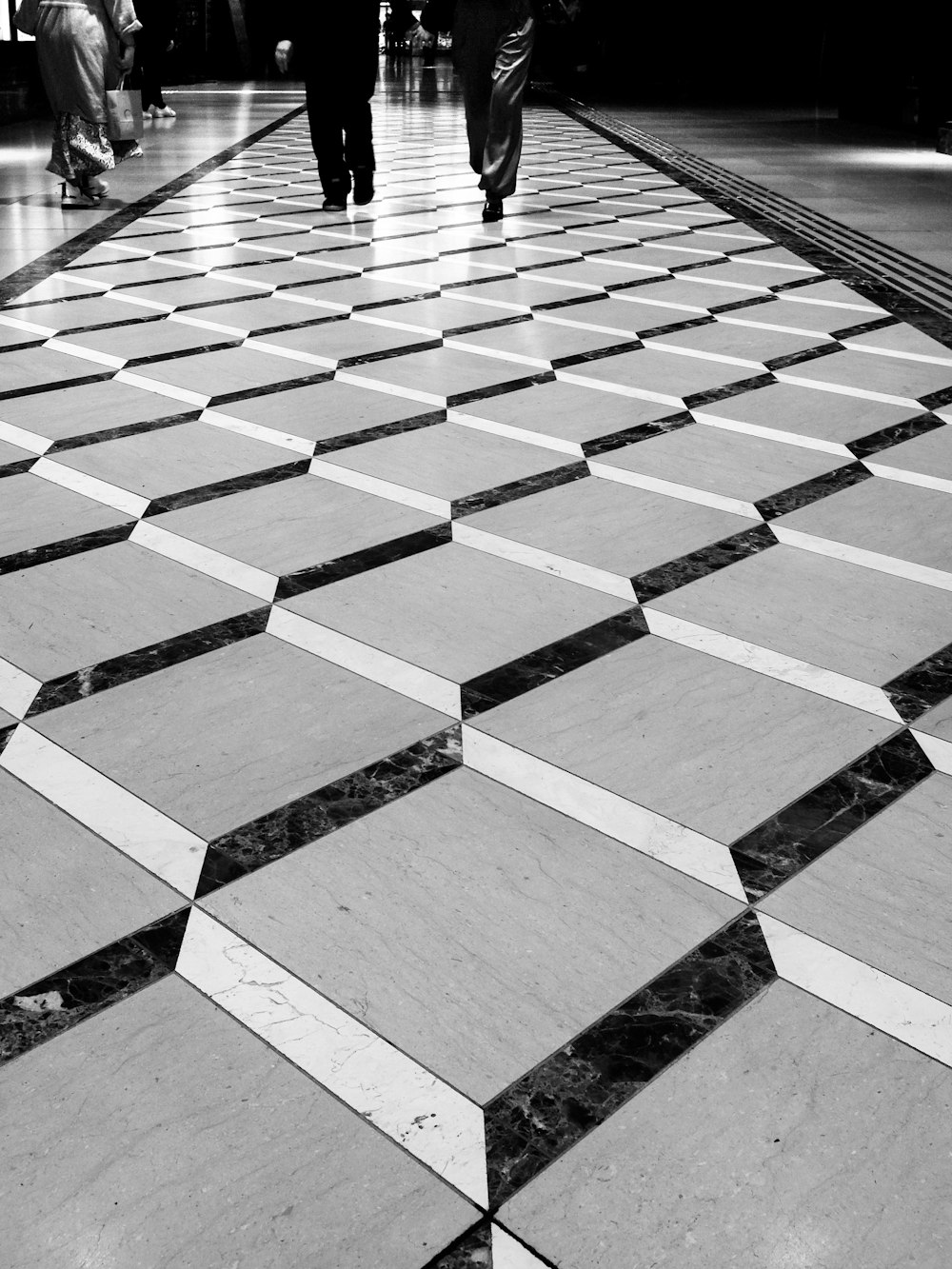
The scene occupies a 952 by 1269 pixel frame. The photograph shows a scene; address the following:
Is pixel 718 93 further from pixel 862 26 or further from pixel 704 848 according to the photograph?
pixel 704 848

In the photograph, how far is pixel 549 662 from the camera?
2.06m

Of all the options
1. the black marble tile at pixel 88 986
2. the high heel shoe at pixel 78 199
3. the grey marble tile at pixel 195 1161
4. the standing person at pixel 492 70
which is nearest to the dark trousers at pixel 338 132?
the standing person at pixel 492 70

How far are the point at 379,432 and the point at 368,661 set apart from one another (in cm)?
128

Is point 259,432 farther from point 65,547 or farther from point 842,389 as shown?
point 842,389

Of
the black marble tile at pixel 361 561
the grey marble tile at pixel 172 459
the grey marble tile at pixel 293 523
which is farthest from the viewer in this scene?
the grey marble tile at pixel 172 459

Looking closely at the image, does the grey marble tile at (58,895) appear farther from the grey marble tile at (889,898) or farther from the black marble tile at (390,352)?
the black marble tile at (390,352)

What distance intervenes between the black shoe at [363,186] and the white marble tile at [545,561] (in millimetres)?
4659

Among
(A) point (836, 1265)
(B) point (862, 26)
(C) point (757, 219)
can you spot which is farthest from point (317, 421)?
(B) point (862, 26)

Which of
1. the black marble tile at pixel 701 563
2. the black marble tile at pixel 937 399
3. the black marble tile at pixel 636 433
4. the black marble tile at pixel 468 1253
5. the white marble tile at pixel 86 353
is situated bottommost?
the black marble tile at pixel 468 1253

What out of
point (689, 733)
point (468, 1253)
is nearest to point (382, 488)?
point (689, 733)

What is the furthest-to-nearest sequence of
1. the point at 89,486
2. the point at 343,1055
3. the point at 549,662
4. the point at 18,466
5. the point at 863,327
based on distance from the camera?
1. the point at 863,327
2. the point at 18,466
3. the point at 89,486
4. the point at 549,662
5. the point at 343,1055

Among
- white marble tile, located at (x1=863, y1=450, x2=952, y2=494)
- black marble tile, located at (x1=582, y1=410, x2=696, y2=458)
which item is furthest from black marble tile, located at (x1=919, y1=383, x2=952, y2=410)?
black marble tile, located at (x1=582, y1=410, x2=696, y2=458)

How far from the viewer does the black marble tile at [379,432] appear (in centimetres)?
309

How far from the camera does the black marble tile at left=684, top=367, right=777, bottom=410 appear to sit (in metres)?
3.53
